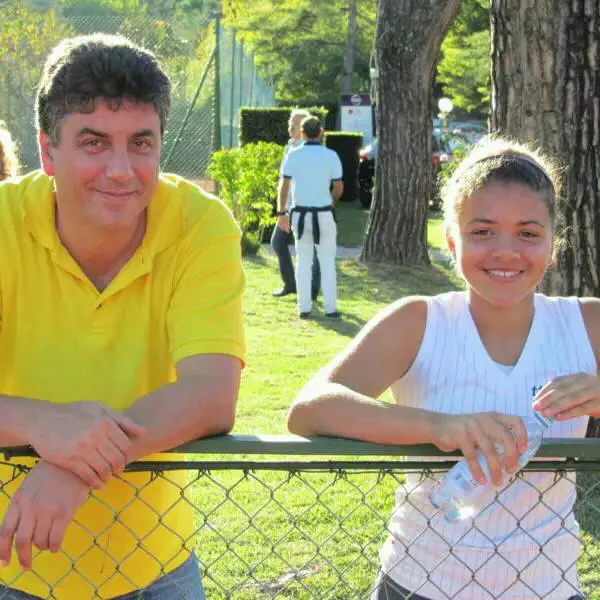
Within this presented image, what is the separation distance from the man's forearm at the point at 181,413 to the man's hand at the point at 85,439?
48mm

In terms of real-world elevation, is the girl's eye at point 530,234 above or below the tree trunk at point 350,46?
below

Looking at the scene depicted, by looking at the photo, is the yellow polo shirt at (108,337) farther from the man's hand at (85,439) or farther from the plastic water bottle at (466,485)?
the plastic water bottle at (466,485)

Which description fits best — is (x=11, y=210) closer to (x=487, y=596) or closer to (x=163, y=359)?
(x=163, y=359)

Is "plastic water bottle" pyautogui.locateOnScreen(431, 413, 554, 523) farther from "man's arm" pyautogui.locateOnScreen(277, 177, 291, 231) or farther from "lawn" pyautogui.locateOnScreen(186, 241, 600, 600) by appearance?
"man's arm" pyautogui.locateOnScreen(277, 177, 291, 231)

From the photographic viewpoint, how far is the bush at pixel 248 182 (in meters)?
15.2

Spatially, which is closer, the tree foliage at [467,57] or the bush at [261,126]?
the bush at [261,126]

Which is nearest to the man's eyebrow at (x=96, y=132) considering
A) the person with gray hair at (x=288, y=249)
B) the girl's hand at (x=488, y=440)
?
the girl's hand at (x=488, y=440)

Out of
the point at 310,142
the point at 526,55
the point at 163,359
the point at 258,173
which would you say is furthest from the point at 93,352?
the point at 258,173

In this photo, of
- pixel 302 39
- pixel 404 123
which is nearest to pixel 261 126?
pixel 404 123

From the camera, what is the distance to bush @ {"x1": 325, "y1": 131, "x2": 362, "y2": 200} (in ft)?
84.4

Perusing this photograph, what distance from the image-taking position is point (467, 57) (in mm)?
39344

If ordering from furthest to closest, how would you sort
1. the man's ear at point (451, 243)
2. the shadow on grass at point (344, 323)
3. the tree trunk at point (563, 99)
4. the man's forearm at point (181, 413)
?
1. the shadow on grass at point (344, 323)
2. the tree trunk at point (563, 99)
3. the man's ear at point (451, 243)
4. the man's forearm at point (181, 413)

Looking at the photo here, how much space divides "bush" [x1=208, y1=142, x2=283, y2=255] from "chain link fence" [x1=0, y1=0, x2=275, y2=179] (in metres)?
3.97

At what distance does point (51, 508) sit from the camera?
6.97ft
